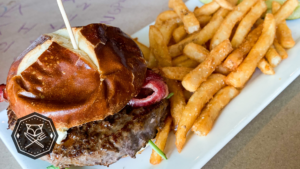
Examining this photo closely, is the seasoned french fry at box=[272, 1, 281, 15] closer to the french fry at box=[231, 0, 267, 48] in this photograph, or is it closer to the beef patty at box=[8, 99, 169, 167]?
the french fry at box=[231, 0, 267, 48]

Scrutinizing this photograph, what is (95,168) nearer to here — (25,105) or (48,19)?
(25,105)

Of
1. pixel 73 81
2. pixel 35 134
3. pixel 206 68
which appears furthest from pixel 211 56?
pixel 35 134

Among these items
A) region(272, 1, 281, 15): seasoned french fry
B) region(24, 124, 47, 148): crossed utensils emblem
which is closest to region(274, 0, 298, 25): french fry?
region(272, 1, 281, 15): seasoned french fry

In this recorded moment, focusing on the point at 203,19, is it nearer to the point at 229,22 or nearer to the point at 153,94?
the point at 229,22

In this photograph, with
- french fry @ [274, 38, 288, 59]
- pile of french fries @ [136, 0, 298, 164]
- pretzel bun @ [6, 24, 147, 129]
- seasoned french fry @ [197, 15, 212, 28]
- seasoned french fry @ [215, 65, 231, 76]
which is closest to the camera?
pretzel bun @ [6, 24, 147, 129]

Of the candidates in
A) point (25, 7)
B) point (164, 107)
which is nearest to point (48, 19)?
point (25, 7)

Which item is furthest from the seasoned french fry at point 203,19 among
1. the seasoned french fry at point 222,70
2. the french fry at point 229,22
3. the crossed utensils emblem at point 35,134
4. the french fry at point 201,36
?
the crossed utensils emblem at point 35,134

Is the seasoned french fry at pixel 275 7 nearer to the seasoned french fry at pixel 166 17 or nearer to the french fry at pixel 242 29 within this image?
the french fry at pixel 242 29
